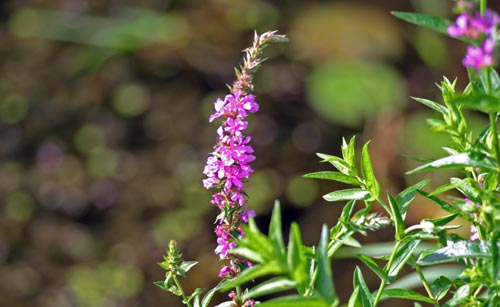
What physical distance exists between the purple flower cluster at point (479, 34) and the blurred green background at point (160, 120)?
7.94 ft

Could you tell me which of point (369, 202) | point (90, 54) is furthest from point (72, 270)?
point (369, 202)

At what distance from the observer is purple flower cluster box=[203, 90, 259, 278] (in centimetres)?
87

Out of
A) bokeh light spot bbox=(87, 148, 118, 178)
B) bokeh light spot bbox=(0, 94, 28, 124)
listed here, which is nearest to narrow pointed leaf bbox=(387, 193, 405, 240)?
bokeh light spot bbox=(87, 148, 118, 178)

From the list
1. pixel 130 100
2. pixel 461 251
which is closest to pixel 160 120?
pixel 130 100

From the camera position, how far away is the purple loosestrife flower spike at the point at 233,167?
874mm

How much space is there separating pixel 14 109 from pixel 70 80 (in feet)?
0.84

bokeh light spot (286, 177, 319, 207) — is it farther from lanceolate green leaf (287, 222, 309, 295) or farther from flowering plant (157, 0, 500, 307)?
lanceolate green leaf (287, 222, 309, 295)

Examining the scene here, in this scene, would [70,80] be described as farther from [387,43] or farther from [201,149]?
[387,43]

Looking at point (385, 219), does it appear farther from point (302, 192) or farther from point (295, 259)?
point (302, 192)

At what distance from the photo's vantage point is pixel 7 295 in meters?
3.41

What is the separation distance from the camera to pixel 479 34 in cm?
71

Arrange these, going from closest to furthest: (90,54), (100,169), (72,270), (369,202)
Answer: (369,202) < (72,270) < (100,169) < (90,54)

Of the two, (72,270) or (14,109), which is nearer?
(72,270)

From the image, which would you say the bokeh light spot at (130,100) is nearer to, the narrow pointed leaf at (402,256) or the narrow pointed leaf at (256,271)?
the narrow pointed leaf at (402,256)
